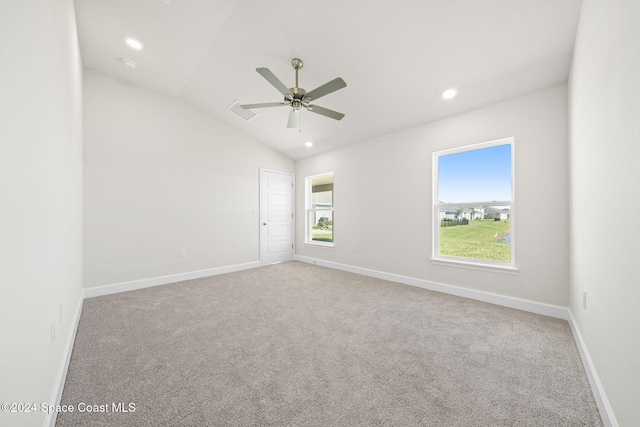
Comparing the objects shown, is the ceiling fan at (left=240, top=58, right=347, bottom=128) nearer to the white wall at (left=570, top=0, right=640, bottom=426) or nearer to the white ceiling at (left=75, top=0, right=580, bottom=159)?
the white ceiling at (left=75, top=0, right=580, bottom=159)

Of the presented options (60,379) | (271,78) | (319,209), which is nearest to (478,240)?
(319,209)

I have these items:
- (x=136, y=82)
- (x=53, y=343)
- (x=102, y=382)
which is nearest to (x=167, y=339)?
(x=102, y=382)

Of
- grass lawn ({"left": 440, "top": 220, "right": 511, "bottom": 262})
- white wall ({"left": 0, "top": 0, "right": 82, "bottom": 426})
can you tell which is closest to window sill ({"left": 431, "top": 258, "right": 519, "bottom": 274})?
grass lawn ({"left": 440, "top": 220, "right": 511, "bottom": 262})

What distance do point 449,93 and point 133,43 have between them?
3.96 m

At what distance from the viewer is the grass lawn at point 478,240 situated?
9.80ft

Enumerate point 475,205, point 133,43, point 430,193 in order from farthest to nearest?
point 430,193 < point 475,205 < point 133,43

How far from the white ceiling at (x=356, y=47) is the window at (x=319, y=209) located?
7.04 feet

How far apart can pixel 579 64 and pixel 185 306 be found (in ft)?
15.2

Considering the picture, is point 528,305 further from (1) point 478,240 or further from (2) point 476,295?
(1) point 478,240

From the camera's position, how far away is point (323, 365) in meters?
1.71

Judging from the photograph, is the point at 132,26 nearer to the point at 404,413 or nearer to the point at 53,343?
the point at 53,343

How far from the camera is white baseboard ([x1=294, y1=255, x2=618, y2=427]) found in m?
1.30

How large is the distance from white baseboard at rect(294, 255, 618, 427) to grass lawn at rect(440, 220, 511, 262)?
49 centimetres

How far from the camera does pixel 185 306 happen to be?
2838mm
